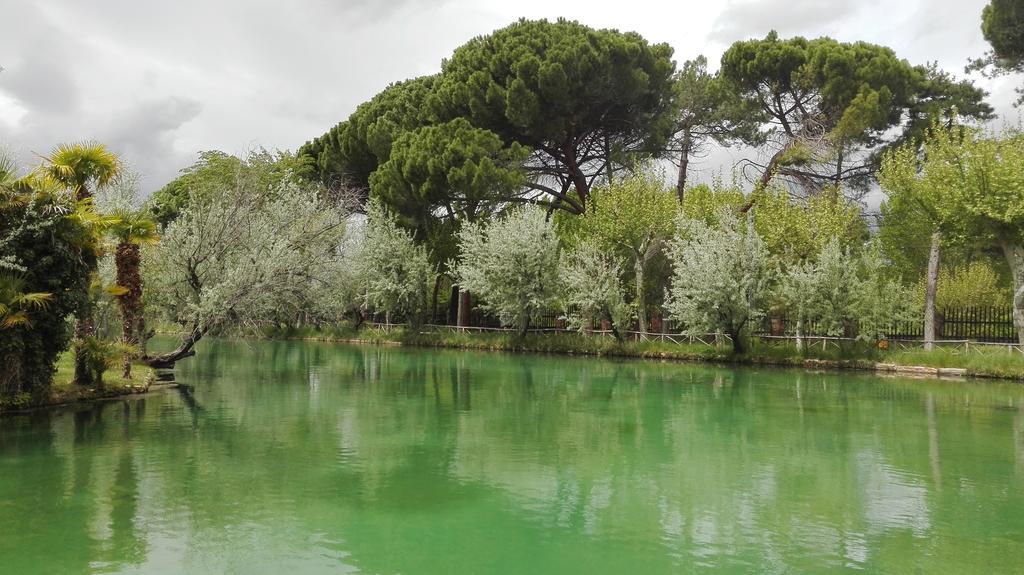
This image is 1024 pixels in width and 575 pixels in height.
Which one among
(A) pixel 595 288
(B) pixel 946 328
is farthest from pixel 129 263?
(B) pixel 946 328

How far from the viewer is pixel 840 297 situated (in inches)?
1186

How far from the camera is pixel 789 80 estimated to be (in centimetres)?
3800

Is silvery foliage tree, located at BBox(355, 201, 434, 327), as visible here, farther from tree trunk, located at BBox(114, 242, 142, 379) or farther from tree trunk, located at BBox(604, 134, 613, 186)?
tree trunk, located at BBox(114, 242, 142, 379)

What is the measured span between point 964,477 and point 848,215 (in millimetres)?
23545

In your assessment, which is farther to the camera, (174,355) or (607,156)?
(607,156)

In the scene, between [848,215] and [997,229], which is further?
[848,215]

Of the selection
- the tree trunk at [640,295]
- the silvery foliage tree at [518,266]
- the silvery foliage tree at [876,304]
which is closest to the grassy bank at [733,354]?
the silvery foliage tree at [876,304]

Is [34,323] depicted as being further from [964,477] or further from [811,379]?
[811,379]

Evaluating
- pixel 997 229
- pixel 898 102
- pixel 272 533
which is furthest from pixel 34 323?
pixel 898 102

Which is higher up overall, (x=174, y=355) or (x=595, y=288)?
(x=595, y=288)

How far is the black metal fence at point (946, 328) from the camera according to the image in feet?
105

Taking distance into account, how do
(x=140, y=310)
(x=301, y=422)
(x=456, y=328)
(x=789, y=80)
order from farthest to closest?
(x=456, y=328) < (x=789, y=80) < (x=140, y=310) < (x=301, y=422)

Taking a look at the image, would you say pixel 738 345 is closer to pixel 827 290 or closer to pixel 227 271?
pixel 827 290

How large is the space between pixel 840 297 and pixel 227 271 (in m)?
21.9
